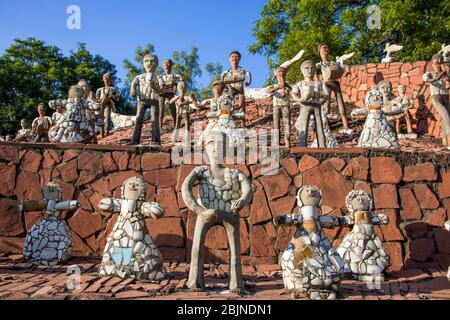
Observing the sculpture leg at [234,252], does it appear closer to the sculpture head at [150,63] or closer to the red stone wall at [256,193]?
the red stone wall at [256,193]

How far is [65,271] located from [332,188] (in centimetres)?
335

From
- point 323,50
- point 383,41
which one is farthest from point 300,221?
point 383,41

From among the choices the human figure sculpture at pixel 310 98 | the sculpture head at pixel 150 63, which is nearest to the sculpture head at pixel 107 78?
the sculpture head at pixel 150 63

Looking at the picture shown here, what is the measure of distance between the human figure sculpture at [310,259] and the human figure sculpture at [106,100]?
629 centimetres

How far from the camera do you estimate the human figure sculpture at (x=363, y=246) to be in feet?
16.2

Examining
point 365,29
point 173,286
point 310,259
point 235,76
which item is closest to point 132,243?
point 173,286

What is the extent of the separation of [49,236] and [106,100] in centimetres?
631

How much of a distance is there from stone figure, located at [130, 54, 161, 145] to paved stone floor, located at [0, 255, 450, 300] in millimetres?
2604

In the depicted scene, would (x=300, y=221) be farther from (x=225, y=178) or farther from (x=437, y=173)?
(x=437, y=173)

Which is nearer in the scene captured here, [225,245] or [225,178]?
[225,178]

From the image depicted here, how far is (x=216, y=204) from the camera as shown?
14.8 feet

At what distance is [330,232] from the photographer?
19.6ft

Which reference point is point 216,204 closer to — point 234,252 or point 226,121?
point 234,252

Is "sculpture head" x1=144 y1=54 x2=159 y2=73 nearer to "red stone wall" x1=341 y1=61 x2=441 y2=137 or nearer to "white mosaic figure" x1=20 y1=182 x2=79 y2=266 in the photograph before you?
"white mosaic figure" x1=20 y1=182 x2=79 y2=266
